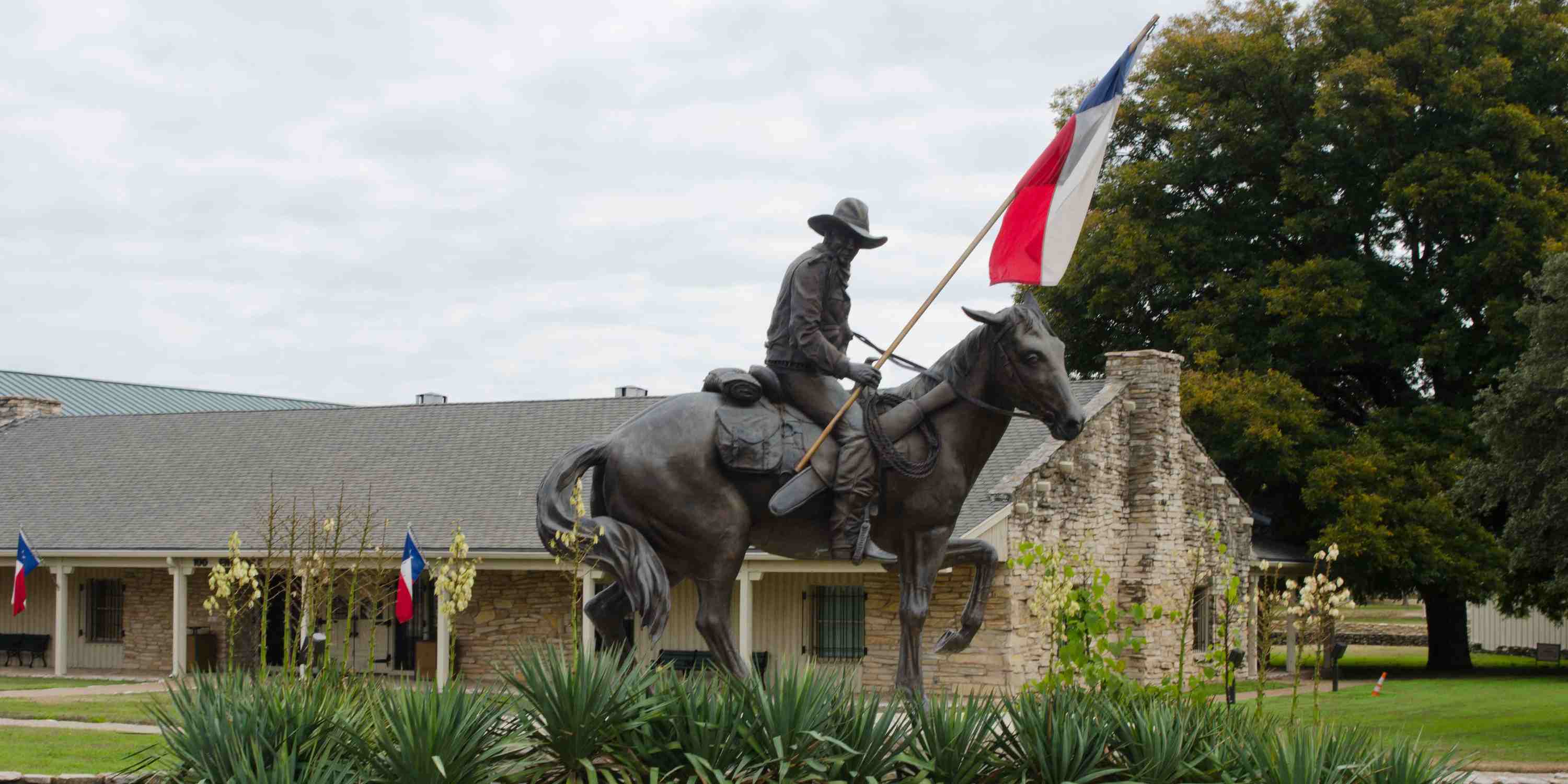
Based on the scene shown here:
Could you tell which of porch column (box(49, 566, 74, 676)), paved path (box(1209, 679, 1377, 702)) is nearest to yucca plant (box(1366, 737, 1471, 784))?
paved path (box(1209, 679, 1377, 702))

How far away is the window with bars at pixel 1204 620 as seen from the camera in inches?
1085

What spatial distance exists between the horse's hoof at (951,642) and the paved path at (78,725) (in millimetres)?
9719

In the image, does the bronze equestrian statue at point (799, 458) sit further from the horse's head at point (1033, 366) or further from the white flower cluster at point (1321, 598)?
the white flower cluster at point (1321, 598)

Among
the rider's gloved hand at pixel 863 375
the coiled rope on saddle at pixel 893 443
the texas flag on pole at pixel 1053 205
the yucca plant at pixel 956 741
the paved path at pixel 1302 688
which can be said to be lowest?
the paved path at pixel 1302 688

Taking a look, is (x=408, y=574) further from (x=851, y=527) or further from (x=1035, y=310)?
(x=1035, y=310)

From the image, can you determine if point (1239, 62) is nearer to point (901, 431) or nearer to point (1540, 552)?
point (1540, 552)

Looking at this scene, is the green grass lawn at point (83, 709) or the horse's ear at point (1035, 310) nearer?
the horse's ear at point (1035, 310)

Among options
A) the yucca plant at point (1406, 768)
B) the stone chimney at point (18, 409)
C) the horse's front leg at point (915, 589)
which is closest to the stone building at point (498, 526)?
the stone chimney at point (18, 409)

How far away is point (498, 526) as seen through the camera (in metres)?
24.2

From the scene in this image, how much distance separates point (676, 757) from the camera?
704cm

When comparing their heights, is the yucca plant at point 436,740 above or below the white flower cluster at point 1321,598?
below

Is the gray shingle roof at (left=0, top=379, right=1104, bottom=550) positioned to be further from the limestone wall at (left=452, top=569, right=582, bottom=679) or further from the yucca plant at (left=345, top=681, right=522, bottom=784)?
the yucca plant at (left=345, top=681, right=522, bottom=784)

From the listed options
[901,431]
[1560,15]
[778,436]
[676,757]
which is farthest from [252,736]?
[1560,15]

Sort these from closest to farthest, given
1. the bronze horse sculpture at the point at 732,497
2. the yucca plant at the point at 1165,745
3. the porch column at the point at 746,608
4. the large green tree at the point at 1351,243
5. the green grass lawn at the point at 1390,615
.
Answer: the yucca plant at the point at 1165,745, the bronze horse sculpture at the point at 732,497, the porch column at the point at 746,608, the large green tree at the point at 1351,243, the green grass lawn at the point at 1390,615
